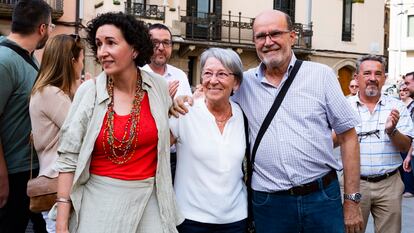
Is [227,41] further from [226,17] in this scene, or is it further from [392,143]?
[392,143]

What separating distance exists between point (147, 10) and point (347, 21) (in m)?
12.2

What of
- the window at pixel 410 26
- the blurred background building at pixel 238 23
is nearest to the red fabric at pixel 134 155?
the blurred background building at pixel 238 23

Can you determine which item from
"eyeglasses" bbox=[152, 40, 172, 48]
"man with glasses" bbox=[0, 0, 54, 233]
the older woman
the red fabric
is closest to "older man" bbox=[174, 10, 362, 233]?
the older woman

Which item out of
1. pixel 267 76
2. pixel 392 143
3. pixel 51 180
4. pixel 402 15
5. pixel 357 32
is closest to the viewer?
pixel 51 180

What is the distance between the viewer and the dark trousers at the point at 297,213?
3.51m

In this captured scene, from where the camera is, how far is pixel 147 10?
21.9m

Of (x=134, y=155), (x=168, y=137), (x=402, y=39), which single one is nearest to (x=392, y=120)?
(x=168, y=137)

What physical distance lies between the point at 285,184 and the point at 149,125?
1027 millimetres

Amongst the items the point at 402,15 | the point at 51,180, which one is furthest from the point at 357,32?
the point at 51,180

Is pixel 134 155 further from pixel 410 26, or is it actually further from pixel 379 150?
pixel 410 26

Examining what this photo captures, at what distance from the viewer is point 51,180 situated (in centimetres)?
347

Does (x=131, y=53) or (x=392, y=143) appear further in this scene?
(x=392, y=143)

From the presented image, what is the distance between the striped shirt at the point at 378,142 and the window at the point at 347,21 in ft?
82.5

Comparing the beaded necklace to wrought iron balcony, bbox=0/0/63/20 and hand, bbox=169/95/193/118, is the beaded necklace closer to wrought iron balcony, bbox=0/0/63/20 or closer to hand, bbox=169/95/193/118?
hand, bbox=169/95/193/118
